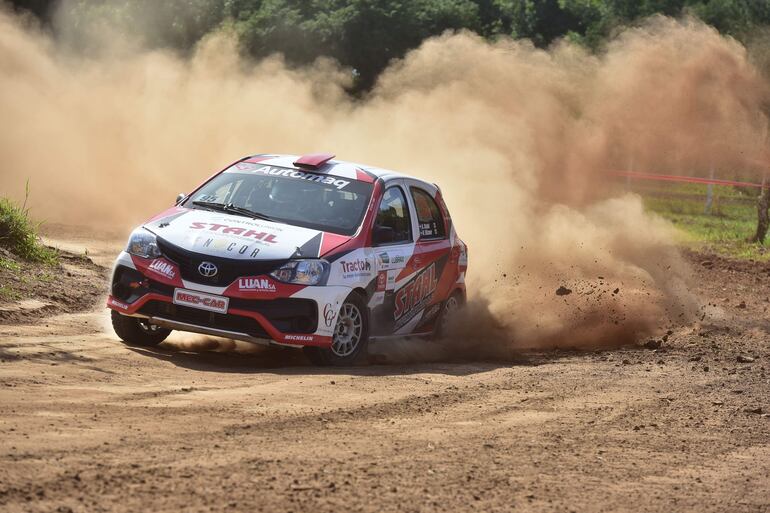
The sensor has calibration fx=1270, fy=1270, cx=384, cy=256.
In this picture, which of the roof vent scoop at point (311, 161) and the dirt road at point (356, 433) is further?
the roof vent scoop at point (311, 161)

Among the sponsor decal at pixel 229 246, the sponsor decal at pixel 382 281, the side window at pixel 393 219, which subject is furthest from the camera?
the side window at pixel 393 219

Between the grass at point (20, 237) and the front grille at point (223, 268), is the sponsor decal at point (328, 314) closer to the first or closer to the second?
the front grille at point (223, 268)

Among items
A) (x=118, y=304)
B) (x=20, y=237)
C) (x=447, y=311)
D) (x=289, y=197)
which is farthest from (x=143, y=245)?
(x=20, y=237)

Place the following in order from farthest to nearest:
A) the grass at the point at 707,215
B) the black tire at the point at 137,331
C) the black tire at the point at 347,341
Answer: the grass at the point at 707,215 → the black tire at the point at 137,331 → the black tire at the point at 347,341

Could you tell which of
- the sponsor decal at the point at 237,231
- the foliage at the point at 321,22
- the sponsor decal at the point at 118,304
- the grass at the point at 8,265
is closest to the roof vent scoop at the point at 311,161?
the sponsor decal at the point at 237,231

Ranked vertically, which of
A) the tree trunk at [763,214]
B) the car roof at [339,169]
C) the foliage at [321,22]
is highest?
the foliage at [321,22]

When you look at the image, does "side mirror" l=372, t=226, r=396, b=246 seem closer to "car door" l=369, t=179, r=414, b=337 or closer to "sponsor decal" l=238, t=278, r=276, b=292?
"car door" l=369, t=179, r=414, b=337

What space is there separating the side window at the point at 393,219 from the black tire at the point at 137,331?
1934 millimetres

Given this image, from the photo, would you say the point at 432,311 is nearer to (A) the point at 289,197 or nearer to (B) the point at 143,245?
(A) the point at 289,197

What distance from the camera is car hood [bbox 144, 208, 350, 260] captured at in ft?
31.5

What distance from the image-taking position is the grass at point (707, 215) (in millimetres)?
23781

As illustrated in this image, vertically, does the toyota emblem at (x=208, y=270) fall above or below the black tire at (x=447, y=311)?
above

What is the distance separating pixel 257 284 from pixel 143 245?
1.07 meters

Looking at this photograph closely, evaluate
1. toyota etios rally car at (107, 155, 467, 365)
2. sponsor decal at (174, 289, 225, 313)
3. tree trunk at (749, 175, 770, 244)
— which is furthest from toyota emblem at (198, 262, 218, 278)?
tree trunk at (749, 175, 770, 244)
